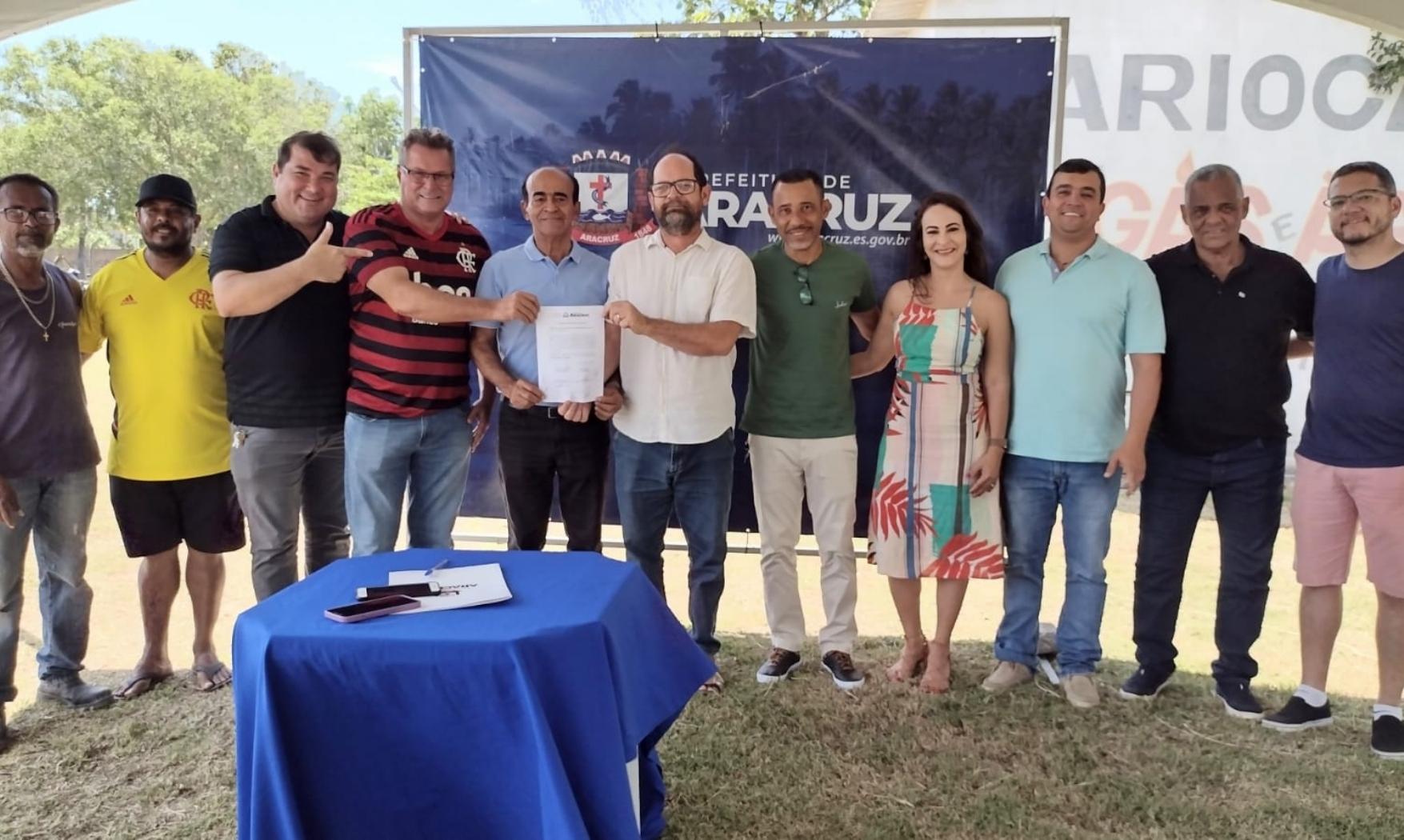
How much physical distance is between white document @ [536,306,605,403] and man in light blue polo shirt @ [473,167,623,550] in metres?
0.07

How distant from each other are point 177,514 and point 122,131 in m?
22.8

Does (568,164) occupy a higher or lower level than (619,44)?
lower

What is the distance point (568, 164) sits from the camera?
4039 mm

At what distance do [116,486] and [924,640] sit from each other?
10.2 ft

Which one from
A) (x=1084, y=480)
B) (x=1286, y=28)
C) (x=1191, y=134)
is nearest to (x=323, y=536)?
(x=1084, y=480)

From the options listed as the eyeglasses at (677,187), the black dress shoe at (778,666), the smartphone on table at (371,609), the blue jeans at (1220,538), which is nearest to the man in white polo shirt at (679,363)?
the eyeglasses at (677,187)

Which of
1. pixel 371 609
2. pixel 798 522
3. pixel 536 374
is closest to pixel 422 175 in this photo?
pixel 536 374

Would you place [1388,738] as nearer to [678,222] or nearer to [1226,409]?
[1226,409]

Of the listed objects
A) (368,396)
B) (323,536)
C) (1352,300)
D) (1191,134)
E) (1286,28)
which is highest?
(1286,28)

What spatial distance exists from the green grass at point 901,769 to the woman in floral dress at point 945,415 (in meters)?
0.45

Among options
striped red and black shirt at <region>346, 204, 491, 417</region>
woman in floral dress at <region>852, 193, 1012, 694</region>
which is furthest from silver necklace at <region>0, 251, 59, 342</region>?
woman in floral dress at <region>852, 193, 1012, 694</region>

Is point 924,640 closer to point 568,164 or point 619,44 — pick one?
point 568,164

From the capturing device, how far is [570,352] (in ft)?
10.3

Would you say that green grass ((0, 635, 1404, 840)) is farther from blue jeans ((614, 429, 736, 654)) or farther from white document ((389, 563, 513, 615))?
white document ((389, 563, 513, 615))
